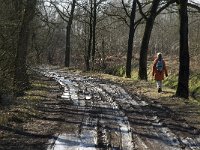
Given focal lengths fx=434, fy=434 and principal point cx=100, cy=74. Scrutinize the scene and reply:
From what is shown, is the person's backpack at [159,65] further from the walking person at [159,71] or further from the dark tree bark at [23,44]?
the dark tree bark at [23,44]

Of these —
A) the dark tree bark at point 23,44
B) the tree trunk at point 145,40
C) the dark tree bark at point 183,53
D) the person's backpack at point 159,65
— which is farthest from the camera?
the tree trunk at point 145,40

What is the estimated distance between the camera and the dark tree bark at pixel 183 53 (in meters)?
17.9

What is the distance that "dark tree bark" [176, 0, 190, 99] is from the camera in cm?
1794

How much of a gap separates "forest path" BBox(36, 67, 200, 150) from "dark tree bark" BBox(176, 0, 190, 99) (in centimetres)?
231

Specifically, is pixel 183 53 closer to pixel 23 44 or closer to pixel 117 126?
pixel 23 44

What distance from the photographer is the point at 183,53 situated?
717 inches

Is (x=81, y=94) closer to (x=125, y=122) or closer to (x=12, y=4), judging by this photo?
(x=12, y=4)

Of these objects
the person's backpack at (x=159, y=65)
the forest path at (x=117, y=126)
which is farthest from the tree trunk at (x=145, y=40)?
the forest path at (x=117, y=126)

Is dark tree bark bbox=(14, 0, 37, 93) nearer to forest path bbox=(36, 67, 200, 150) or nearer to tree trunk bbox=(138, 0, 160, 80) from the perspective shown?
forest path bbox=(36, 67, 200, 150)

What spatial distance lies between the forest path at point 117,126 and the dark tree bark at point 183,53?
2.31 metres

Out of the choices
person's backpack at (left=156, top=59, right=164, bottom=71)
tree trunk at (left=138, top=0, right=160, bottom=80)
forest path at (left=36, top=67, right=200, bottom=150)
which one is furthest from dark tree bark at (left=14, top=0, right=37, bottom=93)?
tree trunk at (left=138, top=0, right=160, bottom=80)

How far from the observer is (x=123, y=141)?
9.61 metres

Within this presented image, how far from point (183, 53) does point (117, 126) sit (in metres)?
7.75

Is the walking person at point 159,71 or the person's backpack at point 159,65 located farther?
the person's backpack at point 159,65
